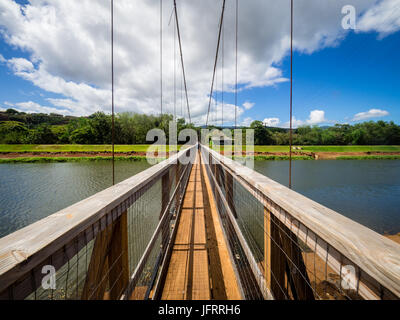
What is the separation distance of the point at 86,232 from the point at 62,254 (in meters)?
0.07

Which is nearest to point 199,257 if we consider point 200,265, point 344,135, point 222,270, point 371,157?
point 200,265

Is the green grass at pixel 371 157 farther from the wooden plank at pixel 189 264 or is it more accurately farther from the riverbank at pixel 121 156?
the wooden plank at pixel 189 264

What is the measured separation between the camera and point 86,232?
0.41 metres

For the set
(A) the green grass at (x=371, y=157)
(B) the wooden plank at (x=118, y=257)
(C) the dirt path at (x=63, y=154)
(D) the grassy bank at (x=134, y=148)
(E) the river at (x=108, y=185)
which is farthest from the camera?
(A) the green grass at (x=371, y=157)

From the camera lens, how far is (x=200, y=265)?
126 centimetres

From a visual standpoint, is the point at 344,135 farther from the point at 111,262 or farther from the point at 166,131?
the point at 111,262

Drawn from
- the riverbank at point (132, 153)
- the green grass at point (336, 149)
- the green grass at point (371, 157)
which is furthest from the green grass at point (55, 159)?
the green grass at point (371, 157)

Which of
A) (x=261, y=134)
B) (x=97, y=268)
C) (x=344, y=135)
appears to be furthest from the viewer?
(x=344, y=135)

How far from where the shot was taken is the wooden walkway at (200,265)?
3.42 ft

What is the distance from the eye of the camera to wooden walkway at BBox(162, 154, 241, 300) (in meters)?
1.04

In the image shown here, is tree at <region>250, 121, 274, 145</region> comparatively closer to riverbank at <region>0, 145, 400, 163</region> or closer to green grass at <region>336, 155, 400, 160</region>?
riverbank at <region>0, 145, 400, 163</region>

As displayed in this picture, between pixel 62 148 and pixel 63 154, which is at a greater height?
pixel 62 148

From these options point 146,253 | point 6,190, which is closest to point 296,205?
point 146,253
